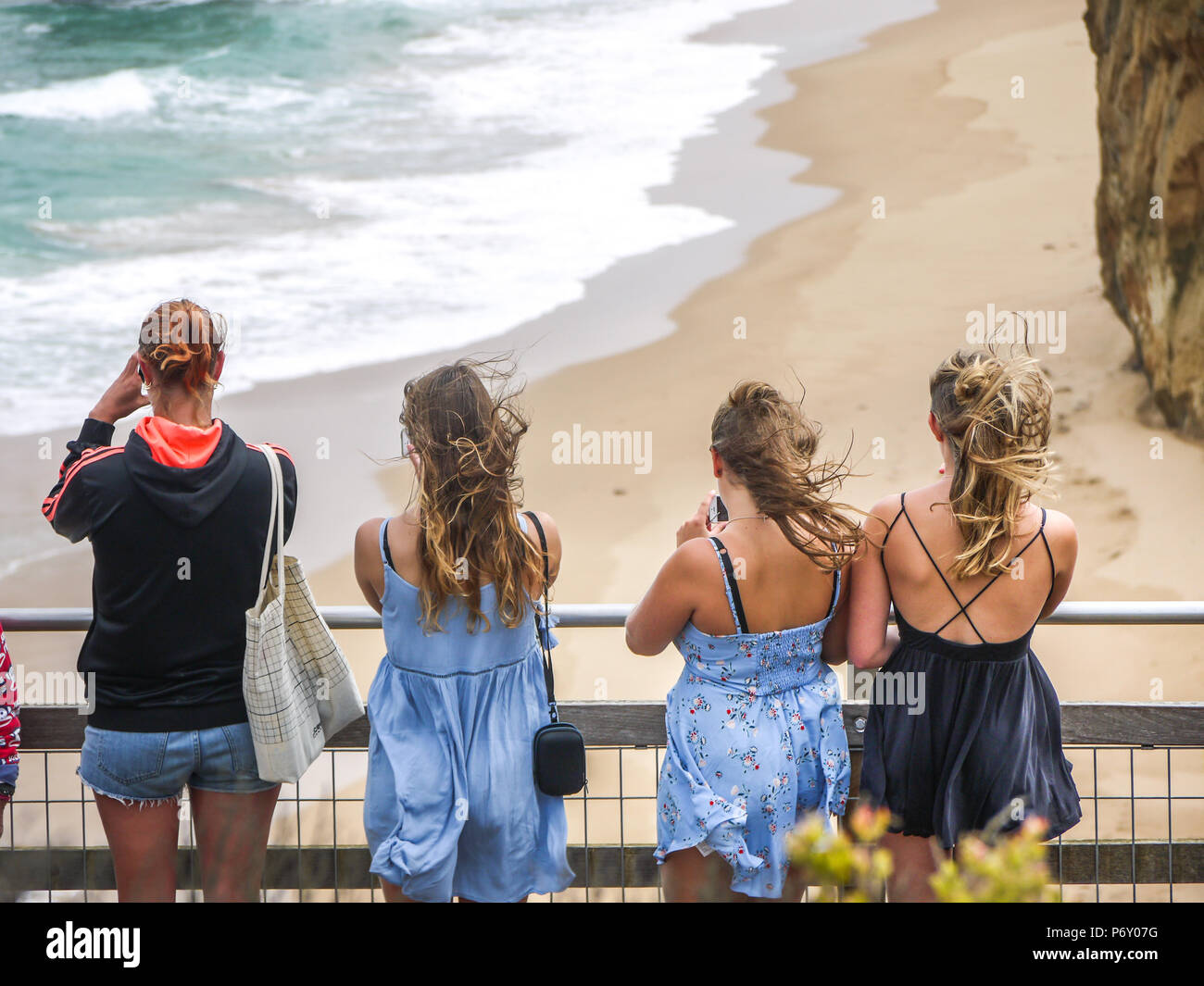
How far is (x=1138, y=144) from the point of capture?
10172mm

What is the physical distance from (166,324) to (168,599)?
2.01 ft

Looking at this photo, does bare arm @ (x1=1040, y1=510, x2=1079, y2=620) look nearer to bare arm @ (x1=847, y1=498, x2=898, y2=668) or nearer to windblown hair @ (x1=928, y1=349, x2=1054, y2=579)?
windblown hair @ (x1=928, y1=349, x2=1054, y2=579)

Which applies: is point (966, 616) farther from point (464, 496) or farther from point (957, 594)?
point (464, 496)

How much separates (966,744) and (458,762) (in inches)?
46.9

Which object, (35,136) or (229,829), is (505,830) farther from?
(35,136)

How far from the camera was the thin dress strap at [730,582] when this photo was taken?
2.71 metres

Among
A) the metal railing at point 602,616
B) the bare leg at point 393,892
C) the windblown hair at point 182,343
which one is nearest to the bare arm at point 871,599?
the metal railing at point 602,616

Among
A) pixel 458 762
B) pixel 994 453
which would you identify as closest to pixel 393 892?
pixel 458 762

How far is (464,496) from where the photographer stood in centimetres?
273

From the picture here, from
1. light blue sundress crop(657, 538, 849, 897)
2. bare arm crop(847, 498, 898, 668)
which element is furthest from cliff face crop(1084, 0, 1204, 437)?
light blue sundress crop(657, 538, 849, 897)

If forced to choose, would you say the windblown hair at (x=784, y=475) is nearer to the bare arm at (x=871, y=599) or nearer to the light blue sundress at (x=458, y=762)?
the bare arm at (x=871, y=599)

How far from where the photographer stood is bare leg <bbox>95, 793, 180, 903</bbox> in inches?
106

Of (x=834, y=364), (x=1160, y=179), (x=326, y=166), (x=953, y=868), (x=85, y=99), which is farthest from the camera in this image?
(x=85, y=99)
